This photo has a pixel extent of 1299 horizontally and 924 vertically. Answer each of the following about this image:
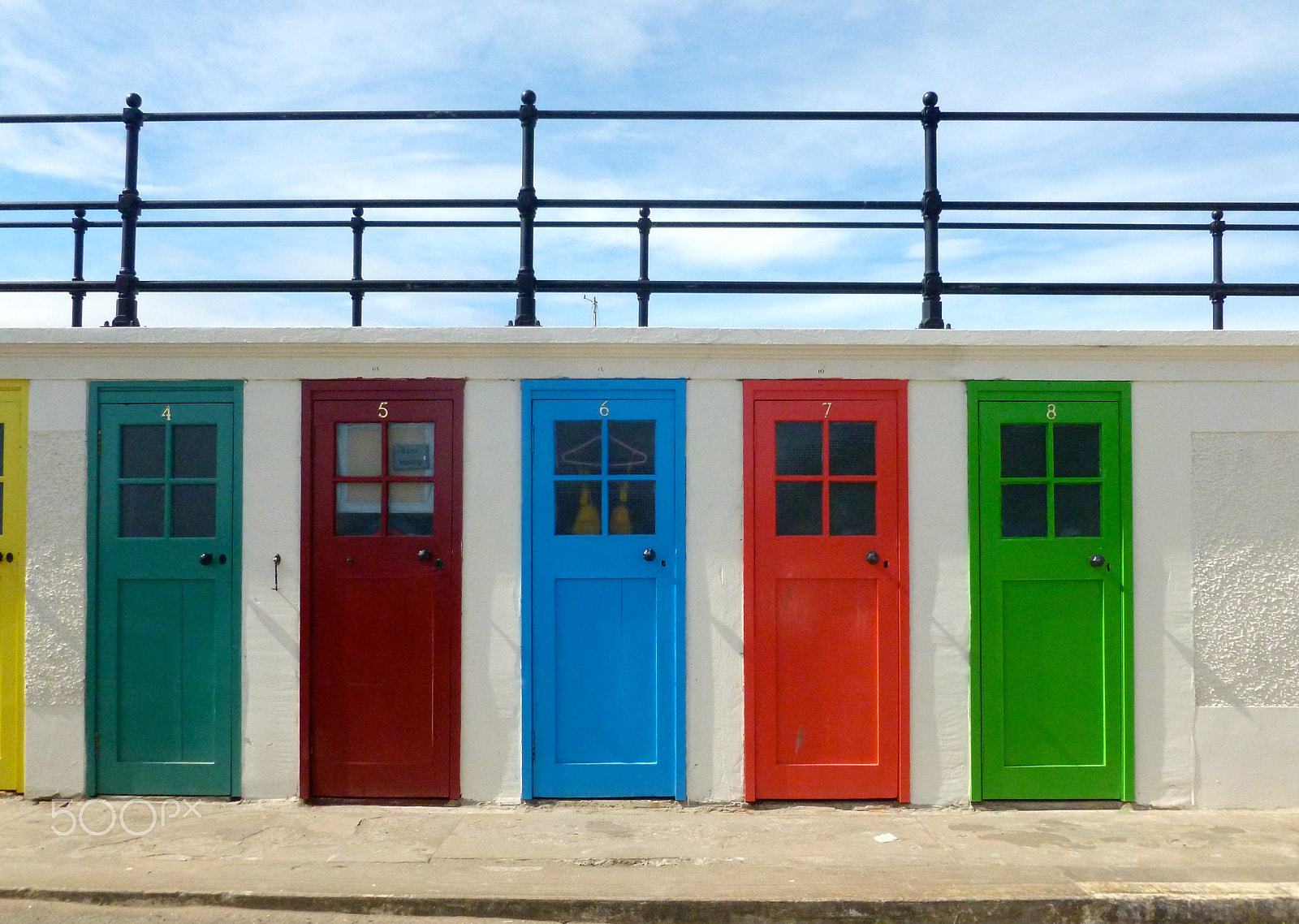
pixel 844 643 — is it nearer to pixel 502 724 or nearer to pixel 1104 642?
pixel 1104 642

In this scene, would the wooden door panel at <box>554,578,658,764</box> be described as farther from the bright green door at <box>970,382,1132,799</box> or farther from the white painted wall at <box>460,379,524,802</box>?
the bright green door at <box>970,382,1132,799</box>

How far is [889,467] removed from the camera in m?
4.94

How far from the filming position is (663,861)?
4207 mm

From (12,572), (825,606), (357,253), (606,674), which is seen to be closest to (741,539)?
(825,606)

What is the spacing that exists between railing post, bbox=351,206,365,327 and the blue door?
3.58 feet

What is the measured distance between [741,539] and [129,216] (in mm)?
3809

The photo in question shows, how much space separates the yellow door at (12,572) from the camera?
4984 mm

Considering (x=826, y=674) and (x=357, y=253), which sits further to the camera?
(x=357, y=253)

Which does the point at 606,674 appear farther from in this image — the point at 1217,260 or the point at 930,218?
the point at 1217,260

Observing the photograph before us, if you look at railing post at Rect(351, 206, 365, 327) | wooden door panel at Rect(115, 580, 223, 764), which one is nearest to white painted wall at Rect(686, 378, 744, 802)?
railing post at Rect(351, 206, 365, 327)

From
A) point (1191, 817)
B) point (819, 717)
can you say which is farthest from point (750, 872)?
point (1191, 817)

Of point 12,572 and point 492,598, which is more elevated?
point 12,572

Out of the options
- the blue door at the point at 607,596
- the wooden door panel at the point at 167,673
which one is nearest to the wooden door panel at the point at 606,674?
the blue door at the point at 607,596

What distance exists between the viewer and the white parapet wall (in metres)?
4.90
